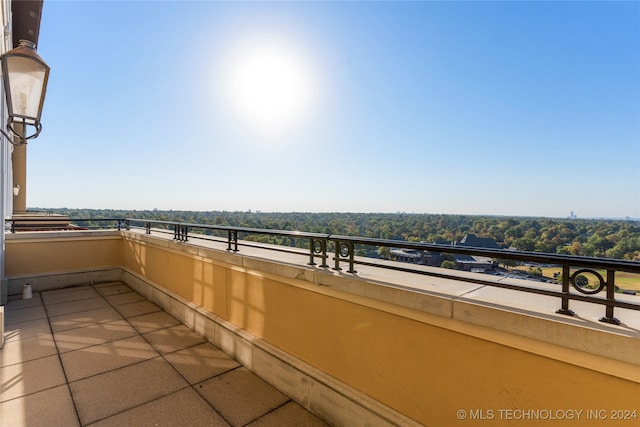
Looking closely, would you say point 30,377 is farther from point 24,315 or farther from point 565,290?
point 565,290

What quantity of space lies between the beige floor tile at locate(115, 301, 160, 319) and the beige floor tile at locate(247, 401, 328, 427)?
3910mm

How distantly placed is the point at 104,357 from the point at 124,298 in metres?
2.94

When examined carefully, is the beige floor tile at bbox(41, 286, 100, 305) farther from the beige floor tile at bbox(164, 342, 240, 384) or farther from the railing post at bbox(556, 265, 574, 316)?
the railing post at bbox(556, 265, 574, 316)

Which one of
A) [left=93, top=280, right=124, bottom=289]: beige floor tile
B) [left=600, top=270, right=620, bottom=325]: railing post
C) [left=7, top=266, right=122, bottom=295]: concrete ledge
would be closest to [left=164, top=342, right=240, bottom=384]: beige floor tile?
[left=600, top=270, right=620, bottom=325]: railing post

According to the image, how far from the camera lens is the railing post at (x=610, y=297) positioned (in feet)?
5.32

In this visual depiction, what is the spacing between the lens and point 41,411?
3.00 meters

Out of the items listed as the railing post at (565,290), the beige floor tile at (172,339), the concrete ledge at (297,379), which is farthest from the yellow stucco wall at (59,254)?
the railing post at (565,290)

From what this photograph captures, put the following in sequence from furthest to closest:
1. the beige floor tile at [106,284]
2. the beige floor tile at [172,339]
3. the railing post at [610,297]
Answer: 1. the beige floor tile at [106,284]
2. the beige floor tile at [172,339]
3. the railing post at [610,297]

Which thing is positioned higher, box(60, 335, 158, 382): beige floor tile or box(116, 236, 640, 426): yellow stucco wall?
box(116, 236, 640, 426): yellow stucco wall

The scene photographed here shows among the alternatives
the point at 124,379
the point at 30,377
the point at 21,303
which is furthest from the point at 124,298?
the point at 124,379

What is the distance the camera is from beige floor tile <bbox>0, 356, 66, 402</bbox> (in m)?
3.30

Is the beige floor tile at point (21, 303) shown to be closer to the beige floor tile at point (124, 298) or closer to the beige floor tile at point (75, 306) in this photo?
the beige floor tile at point (75, 306)

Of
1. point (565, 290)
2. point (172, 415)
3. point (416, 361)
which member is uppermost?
point (565, 290)

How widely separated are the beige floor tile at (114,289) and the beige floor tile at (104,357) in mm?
3069
